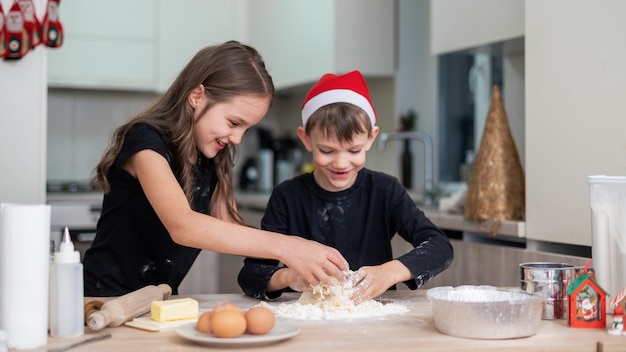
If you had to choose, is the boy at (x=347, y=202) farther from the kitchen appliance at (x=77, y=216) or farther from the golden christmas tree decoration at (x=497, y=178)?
the kitchen appliance at (x=77, y=216)

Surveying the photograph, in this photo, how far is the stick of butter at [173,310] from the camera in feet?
4.02

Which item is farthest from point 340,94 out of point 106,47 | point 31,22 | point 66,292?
point 106,47

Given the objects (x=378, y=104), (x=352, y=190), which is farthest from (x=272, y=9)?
(x=352, y=190)

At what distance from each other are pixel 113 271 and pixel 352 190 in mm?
598

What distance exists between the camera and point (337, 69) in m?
3.58

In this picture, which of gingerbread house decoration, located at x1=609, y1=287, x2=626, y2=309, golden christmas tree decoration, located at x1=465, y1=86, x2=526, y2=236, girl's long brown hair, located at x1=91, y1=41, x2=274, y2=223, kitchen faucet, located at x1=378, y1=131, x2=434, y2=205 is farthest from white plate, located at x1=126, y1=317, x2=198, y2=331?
kitchen faucet, located at x1=378, y1=131, x2=434, y2=205

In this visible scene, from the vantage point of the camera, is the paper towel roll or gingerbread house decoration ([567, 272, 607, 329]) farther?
gingerbread house decoration ([567, 272, 607, 329])

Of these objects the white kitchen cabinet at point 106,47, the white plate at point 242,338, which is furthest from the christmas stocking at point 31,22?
the white plate at point 242,338

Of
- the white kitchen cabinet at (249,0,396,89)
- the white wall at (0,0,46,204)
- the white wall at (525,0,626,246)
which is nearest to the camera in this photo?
the white wall at (525,0,626,246)

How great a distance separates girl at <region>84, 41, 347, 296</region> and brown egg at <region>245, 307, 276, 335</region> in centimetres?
48

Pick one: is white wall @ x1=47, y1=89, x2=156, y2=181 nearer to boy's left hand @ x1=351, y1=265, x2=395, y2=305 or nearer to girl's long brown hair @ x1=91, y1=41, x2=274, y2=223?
girl's long brown hair @ x1=91, y1=41, x2=274, y2=223

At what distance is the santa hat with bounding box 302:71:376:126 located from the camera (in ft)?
5.82

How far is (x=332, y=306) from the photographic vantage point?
1.39 m

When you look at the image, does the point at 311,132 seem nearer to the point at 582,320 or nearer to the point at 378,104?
the point at 582,320
